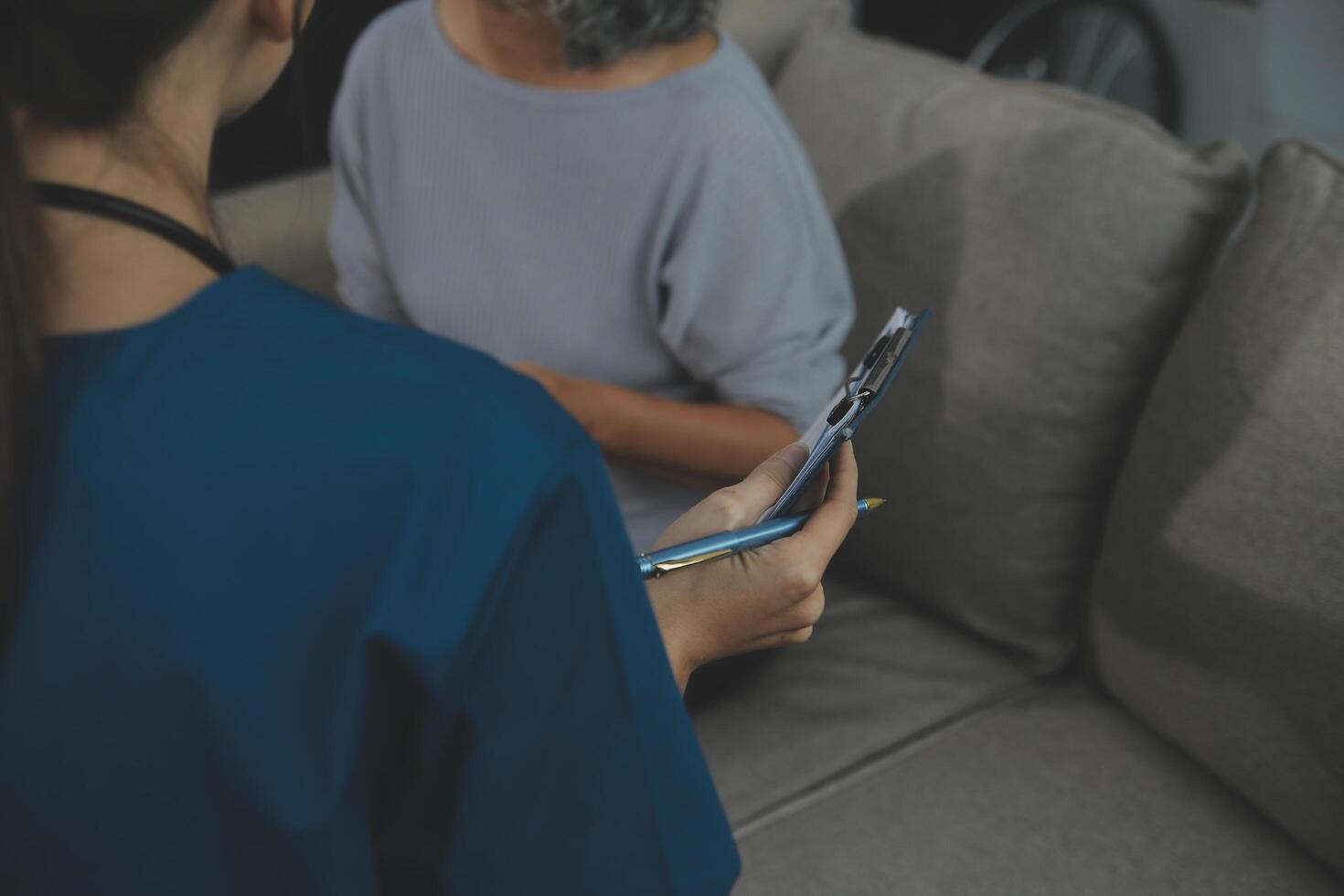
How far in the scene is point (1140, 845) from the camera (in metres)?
0.90

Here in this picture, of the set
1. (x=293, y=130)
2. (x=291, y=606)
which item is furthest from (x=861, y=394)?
(x=293, y=130)

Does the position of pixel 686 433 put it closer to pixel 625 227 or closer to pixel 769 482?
pixel 625 227

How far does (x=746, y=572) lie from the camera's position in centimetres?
55

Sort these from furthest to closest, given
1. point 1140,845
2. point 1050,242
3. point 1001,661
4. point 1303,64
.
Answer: point 1303,64, point 1001,661, point 1050,242, point 1140,845

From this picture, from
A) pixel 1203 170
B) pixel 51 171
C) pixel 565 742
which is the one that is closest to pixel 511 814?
pixel 565 742

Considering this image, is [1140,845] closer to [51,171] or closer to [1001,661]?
[1001,661]

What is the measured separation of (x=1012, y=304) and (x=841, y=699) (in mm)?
387

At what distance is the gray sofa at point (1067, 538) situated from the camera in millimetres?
852

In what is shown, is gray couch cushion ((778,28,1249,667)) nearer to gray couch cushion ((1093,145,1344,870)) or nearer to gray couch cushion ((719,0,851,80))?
gray couch cushion ((1093,145,1344,870))

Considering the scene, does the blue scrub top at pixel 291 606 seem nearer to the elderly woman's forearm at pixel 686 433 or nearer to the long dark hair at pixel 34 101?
the long dark hair at pixel 34 101

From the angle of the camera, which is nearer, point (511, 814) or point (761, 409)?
point (511, 814)

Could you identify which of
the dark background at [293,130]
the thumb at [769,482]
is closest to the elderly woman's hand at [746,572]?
the thumb at [769,482]

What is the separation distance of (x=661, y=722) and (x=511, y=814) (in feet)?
0.22

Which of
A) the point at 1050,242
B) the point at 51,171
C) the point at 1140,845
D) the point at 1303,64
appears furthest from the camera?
the point at 1303,64
